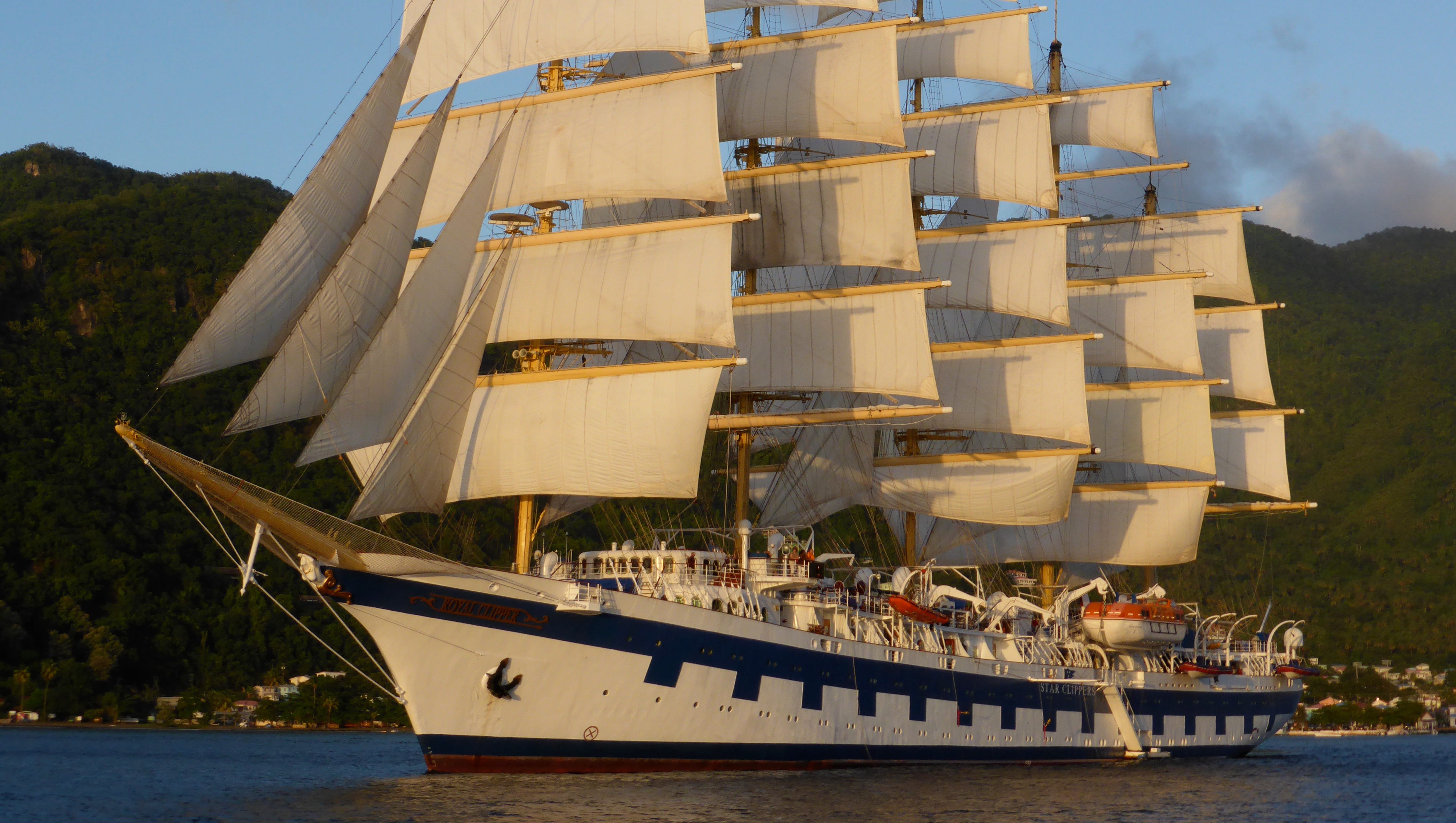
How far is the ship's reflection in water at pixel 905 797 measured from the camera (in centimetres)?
2730

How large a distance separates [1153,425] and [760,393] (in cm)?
1735

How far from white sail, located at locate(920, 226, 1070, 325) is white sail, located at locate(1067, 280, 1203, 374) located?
4744 mm

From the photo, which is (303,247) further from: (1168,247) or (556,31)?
(1168,247)

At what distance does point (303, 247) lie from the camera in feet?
97.3

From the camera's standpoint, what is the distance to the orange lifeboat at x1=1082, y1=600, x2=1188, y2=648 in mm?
44500

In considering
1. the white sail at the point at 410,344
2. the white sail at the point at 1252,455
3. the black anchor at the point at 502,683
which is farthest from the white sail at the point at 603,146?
the white sail at the point at 1252,455

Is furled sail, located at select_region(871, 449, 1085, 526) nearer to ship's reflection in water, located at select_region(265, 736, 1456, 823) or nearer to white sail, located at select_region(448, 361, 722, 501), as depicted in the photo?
ship's reflection in water, located at select_region(265, 736, 1456, 823)

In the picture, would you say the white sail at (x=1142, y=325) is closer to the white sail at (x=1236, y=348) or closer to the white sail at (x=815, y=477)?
the white sail at (x=1236, y=348)

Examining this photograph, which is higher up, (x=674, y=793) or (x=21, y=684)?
(x=21, y=684)

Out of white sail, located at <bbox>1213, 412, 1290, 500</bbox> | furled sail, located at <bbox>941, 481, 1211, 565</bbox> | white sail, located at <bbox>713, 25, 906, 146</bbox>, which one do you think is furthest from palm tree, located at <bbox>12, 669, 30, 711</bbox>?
white sail, located at <bbox>1213, 412, 1290, 500</bbox>

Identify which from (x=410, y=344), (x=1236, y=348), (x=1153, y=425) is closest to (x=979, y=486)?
(x=1153, y=425)

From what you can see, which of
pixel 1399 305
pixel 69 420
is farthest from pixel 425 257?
pixel 1399 305

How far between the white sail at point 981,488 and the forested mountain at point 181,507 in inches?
61.3

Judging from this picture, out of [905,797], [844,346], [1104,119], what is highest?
[1104,119]
